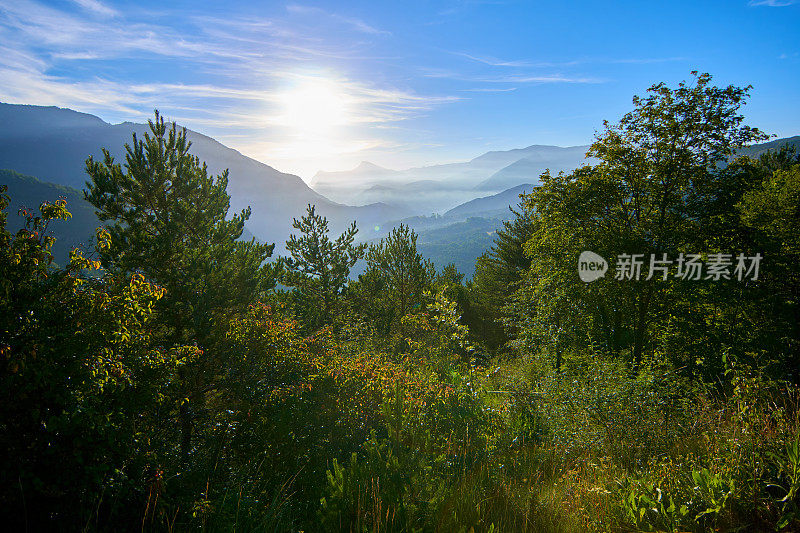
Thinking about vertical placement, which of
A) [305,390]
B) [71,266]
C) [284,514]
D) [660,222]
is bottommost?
[305,390]

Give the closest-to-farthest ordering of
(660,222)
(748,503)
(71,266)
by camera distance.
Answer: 1. (748,503)
2. (71,266)
3. (660,222)

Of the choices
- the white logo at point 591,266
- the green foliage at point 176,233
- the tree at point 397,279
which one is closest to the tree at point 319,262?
the tree at point 397,279

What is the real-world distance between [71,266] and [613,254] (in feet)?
49.1

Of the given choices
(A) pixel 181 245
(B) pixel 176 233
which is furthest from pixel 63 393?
(B) pixel 176 233

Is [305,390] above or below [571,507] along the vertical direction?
below

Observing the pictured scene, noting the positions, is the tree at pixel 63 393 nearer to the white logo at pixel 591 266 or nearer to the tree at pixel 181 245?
the tree at pixel 181 245

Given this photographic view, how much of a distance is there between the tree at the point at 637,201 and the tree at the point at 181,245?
12.1 m

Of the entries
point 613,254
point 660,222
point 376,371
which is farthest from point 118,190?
point 660,222

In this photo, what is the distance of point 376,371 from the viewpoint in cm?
827

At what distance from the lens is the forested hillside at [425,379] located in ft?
9.93

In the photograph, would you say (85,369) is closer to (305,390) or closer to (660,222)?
(305,390)

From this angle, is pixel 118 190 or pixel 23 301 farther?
pixel 118 190

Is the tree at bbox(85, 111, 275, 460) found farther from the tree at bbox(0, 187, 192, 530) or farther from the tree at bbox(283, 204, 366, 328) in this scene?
the tree at bbox(283, 204, 366, 328)

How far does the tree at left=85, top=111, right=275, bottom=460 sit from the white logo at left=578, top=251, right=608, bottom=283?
12278mm
